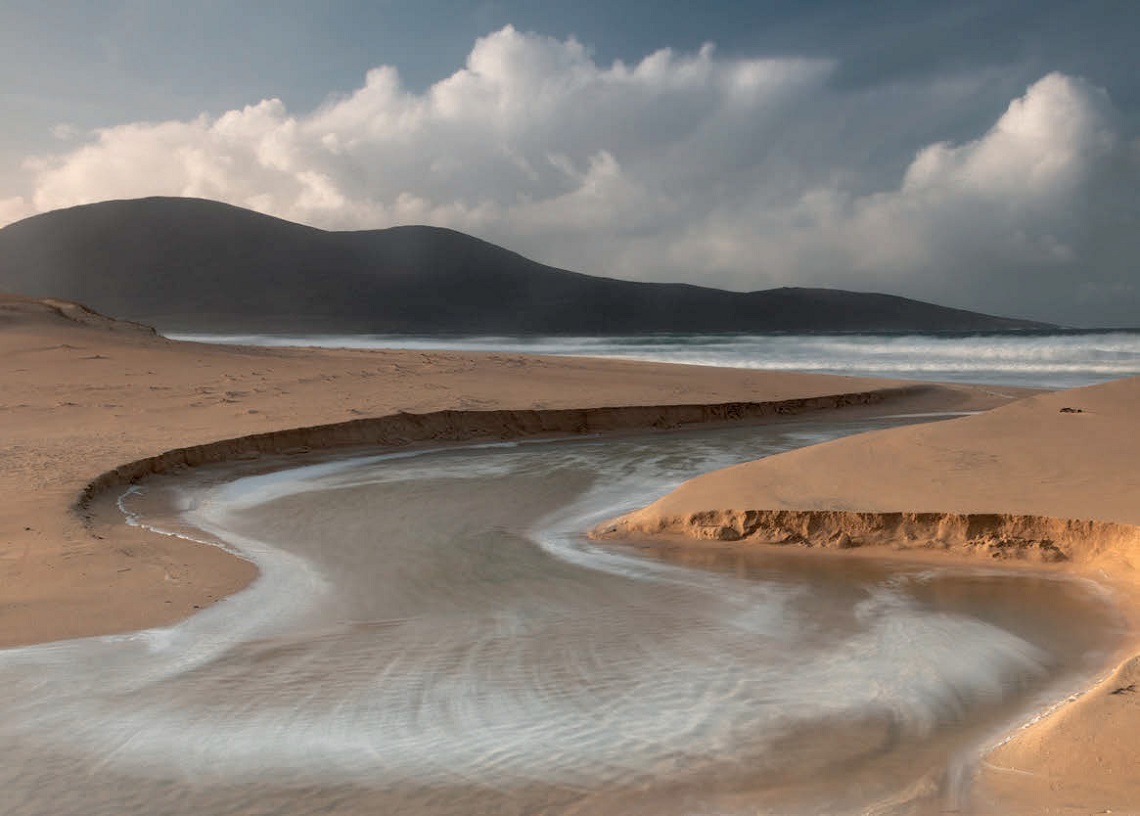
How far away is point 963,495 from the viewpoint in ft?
17.9

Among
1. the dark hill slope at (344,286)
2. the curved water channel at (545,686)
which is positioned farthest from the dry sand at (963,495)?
the dark hill slope at (344,286)

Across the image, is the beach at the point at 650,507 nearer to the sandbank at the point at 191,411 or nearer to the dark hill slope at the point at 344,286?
the sandbank at the point at 191,411

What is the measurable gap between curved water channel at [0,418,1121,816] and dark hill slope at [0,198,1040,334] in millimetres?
49263

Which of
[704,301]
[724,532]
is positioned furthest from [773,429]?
[704,301]

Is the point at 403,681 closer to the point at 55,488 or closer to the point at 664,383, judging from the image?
the point at 55,488

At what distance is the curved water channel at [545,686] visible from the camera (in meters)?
2.58

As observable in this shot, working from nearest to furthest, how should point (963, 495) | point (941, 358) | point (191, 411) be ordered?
point (963, 495) → point (191, 411) → point (941, 358)

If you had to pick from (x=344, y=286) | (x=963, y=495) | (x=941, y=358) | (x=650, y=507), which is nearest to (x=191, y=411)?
(x=650, y=507)

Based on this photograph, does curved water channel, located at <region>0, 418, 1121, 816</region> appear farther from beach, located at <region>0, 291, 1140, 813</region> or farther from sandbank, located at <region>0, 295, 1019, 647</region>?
sandbank, located at <region>0, 295, 1019, 647</region>

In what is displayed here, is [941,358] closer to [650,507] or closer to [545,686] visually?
[650,507]

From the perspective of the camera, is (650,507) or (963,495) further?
(650,507)

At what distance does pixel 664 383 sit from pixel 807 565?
10680 mm

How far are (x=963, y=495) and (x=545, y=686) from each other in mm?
3368

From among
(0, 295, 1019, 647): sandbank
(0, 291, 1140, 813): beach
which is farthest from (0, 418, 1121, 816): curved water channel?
(0, 295, 1019, 647): sandbank
